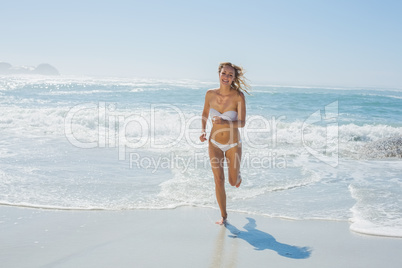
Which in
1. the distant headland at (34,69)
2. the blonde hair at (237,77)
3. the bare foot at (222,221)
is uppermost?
the distant headland at (34,69)

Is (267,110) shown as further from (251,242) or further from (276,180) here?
(251,242)

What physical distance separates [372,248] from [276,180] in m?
2.86

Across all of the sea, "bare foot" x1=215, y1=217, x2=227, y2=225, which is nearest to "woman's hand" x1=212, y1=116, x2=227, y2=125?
"bare foot" x1=215, y1=217, x2=227, y2=225

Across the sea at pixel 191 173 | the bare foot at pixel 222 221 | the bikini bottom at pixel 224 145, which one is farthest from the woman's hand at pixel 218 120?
the sea at pixel 191 173

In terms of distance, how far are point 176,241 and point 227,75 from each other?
199 centimetres

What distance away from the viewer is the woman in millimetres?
4352

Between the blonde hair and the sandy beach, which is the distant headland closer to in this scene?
the sandy beach

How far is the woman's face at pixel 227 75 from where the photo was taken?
4301 mm

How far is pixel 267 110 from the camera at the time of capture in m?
22.1

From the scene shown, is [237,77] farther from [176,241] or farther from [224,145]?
[176,241]

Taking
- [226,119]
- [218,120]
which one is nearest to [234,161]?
[226,119]

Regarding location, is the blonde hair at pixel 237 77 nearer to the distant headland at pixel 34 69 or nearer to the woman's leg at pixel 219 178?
the woman's leg at pixel 219 178

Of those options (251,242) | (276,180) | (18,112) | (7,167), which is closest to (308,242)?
(251,242)

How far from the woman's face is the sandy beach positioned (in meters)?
1.76
